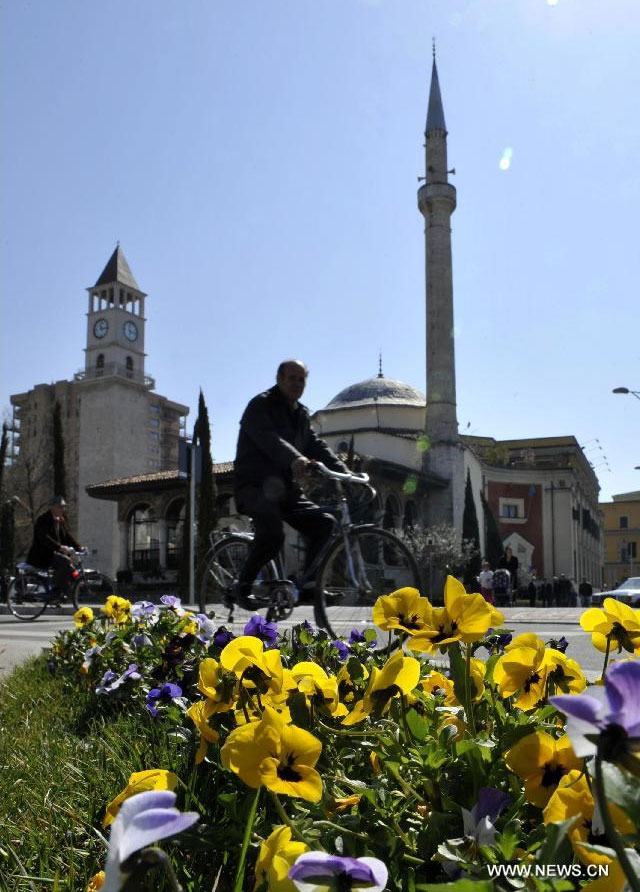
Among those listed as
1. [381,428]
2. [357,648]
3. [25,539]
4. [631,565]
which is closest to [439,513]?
[381,428]

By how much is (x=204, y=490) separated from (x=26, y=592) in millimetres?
14081

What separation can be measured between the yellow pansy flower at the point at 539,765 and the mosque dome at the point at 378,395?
134 feet

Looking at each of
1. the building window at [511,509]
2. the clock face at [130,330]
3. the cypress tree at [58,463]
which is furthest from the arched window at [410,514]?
the clock face at [130,330]

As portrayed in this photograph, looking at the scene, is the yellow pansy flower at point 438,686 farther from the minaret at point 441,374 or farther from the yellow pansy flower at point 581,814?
the minaret at point 441,374

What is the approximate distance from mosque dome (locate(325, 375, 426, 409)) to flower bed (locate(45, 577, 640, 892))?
40504mm

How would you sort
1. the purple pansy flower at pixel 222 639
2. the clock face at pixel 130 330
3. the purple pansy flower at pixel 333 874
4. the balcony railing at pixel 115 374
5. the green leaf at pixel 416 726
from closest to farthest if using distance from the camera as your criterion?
the purple pansy flower at pixel 333 874 < the green leaf at pixel 416 726 < the purple pansy flower at pixel 222 639 < the balcony railing at pixel 115 374 < the clock face at pixel 130 330

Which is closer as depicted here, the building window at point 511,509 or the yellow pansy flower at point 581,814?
the yellow pansy flower at point 581,814

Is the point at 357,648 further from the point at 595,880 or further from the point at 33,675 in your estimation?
the point at 33,675

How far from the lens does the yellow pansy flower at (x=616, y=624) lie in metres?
1.42

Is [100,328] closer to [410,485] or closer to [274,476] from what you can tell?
[410,485]

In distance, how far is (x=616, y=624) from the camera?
1.44 meters

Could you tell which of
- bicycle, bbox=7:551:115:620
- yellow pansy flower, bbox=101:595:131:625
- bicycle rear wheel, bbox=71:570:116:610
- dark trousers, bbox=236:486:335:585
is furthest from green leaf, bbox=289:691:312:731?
bicycle, bbox=7:551:115:620

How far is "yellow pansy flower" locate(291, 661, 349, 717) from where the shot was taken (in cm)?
134

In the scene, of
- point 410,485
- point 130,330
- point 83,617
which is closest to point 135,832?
point 83,617
